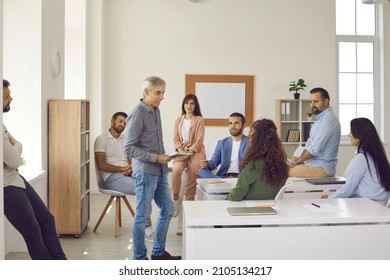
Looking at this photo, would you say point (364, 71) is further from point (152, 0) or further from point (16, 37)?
point (16, 37)

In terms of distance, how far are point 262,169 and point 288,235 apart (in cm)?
74

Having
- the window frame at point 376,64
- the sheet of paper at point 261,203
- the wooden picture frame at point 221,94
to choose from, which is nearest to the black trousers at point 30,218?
the sheet of paper at point 261,203

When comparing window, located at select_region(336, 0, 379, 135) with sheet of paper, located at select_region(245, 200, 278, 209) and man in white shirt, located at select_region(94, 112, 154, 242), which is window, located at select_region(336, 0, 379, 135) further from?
sheet of paper, located at select_region(245, 200, 278, 209)

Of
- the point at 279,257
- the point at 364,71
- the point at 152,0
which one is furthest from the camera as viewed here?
the point at 364,71

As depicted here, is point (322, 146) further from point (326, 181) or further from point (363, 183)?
point (363, 183)

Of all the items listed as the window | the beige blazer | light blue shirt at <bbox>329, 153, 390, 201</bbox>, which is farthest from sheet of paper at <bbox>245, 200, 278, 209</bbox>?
the window

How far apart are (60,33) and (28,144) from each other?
1.44m

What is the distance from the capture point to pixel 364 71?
9.71m

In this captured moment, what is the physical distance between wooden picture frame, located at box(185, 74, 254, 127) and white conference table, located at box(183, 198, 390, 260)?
5924mm

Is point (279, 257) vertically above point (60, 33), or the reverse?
point (60, 33)

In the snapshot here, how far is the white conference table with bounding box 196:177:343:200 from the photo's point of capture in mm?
4383

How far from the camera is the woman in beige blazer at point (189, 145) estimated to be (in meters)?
5.71

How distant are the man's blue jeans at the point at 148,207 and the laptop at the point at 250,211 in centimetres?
111
